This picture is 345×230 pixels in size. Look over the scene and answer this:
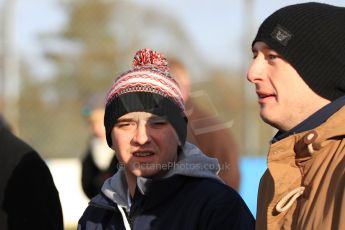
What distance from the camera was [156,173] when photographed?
3508mm

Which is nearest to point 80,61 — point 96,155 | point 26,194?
point 96,155

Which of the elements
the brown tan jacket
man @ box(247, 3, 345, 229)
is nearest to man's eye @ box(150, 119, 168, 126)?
man @ box(247, 3, 345, 229)

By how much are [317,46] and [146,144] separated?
0.94m

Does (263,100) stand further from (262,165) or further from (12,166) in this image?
(262,165)

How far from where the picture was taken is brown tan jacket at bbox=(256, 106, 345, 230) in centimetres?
250

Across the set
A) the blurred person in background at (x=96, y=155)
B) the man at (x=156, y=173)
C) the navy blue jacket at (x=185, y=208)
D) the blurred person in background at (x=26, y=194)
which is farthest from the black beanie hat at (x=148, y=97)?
the blurred person in background at (x=96, y=155)

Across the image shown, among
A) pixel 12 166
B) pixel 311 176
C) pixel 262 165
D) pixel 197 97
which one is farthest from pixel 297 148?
pixel 262 165

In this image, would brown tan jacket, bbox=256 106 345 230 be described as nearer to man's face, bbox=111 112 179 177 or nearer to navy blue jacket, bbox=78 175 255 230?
navy blue jacket, bbox=78 175 255 230

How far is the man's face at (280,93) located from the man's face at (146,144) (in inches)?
27.5

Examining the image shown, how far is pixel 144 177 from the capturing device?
3.50m

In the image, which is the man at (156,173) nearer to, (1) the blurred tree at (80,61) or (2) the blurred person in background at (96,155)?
(2) the blurred person in background at (96,155)

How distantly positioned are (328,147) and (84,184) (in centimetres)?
532

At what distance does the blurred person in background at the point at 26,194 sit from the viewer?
3.87 metres

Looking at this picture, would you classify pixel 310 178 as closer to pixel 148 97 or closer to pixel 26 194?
pixel 148 97
